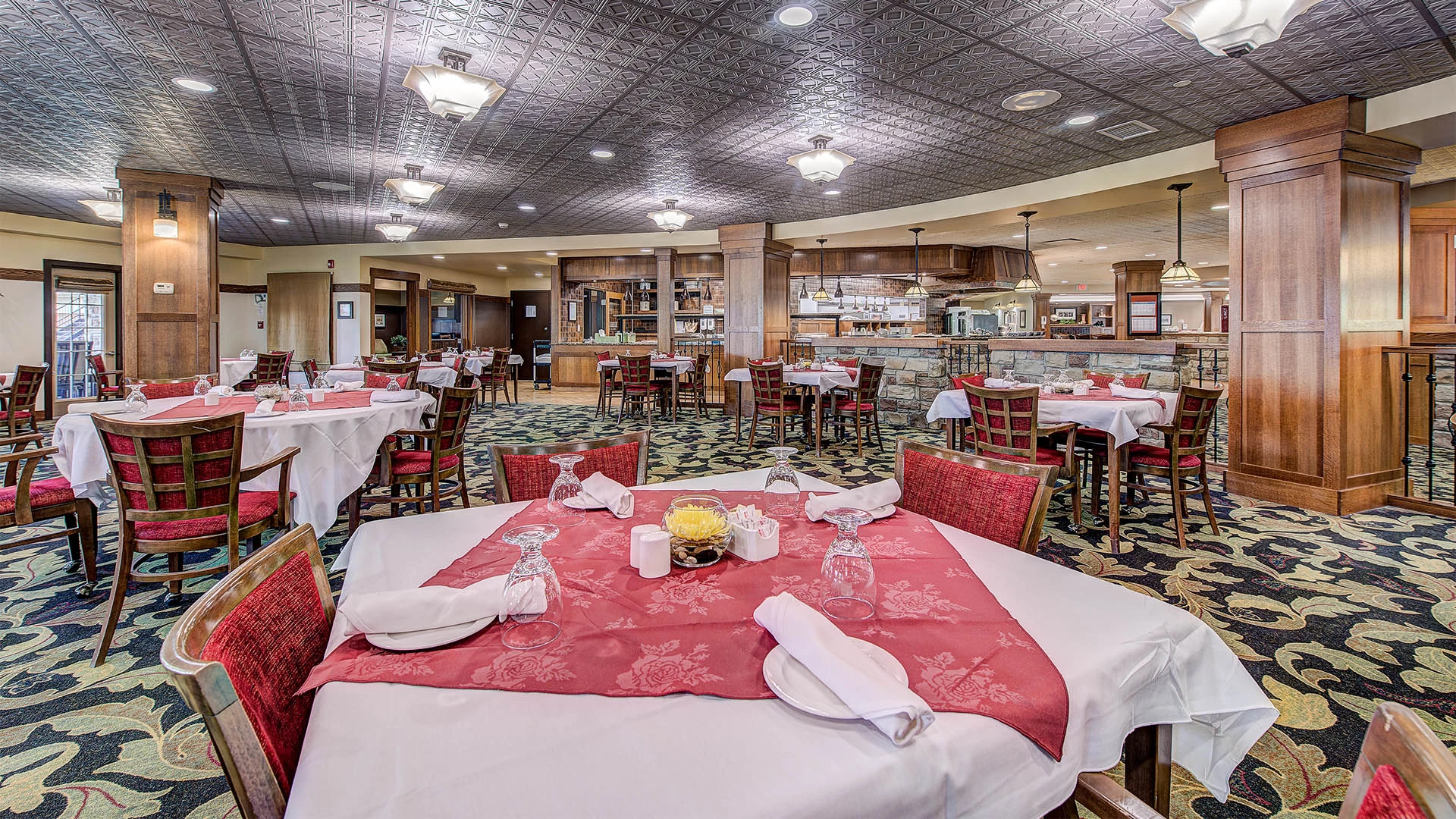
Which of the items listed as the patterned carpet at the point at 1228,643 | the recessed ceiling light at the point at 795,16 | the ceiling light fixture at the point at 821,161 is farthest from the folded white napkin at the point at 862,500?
the ceiling light fixture at the point at 821,161

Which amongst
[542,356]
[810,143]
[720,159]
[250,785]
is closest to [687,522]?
[250,785]

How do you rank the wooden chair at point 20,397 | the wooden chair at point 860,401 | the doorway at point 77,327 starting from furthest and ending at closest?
the doorway at point 77,327, the wooden chair at point 860,401, the wooden chair at point 20,397

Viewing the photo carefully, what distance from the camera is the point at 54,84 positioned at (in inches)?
182

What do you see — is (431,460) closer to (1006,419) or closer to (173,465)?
(173,465)

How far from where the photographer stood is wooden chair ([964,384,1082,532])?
12.5ft

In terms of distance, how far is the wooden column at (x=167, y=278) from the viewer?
6.89m

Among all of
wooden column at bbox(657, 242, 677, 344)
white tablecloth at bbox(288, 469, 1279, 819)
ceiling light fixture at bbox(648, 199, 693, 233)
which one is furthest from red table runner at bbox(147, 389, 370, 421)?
wooden column at bbox(657, 242, 677, 344)

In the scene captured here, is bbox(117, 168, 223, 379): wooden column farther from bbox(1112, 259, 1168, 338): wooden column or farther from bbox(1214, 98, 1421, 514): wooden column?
bbox(1112, 259, 1168, 338): wooden column

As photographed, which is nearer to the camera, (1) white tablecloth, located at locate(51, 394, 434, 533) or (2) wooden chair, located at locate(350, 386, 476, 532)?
(1) white tablecloth, located at locate(51, 394, 434, 533)

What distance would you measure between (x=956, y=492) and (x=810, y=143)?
4.97 m

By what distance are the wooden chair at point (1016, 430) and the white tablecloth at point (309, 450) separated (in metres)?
3.54

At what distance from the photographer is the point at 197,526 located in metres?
2.62

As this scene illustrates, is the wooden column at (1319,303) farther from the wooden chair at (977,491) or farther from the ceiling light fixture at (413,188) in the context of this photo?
the ceiling light fixture at (413,188)

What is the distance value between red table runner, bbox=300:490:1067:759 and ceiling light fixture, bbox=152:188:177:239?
316 inches
